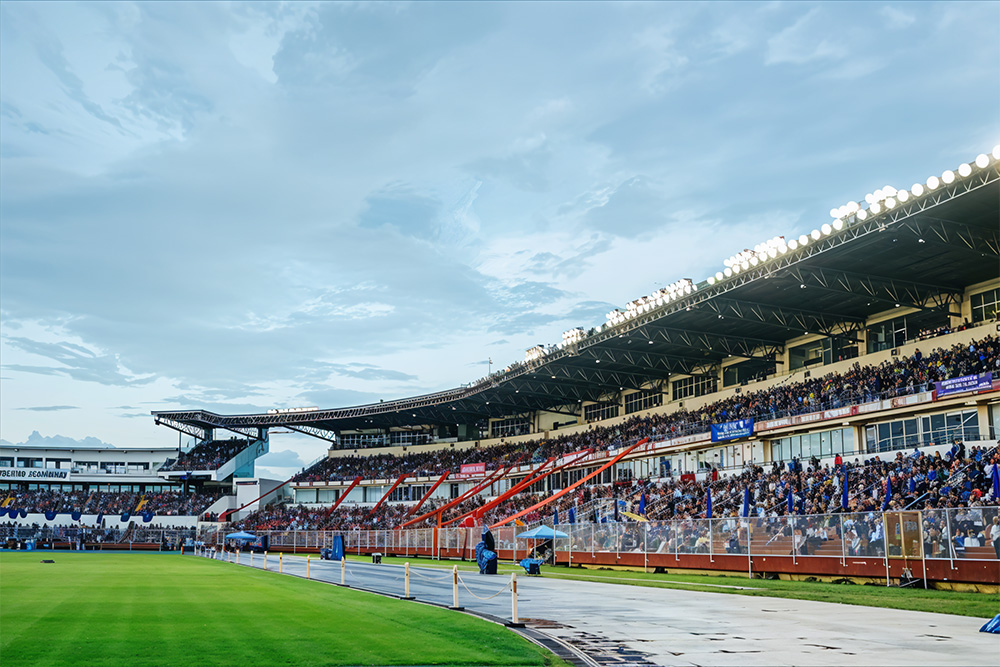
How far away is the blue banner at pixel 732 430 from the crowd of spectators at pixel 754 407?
0.73 meters

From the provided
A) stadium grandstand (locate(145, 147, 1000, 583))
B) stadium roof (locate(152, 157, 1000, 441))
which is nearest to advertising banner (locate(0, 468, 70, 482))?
stadium grandstand (locate(145, 147, 1000, 583))

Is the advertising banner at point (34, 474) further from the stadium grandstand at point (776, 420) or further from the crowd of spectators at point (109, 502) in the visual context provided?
the stadium grandstand at point (776, 420)

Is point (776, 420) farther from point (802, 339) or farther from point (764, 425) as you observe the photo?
point (802, 339)

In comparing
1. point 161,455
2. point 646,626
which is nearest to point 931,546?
point 646,626

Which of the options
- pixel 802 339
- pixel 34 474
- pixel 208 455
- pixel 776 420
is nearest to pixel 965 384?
pixel 776 420

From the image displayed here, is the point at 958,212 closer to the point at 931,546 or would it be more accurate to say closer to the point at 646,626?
the point at 931,546

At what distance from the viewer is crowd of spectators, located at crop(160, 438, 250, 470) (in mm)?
111250

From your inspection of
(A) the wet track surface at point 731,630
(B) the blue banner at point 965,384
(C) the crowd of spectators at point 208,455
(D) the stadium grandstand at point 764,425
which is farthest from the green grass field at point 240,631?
(C) the crowd of spectators at point 208,455

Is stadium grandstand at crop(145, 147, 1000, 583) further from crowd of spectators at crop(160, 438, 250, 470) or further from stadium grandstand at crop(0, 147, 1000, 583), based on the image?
crowd of spectators at crop(160, 438, 250, 470)

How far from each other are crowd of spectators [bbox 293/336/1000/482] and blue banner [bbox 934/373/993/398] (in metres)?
0.69

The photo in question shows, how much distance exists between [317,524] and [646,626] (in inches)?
3088

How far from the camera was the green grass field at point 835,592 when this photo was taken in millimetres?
20422

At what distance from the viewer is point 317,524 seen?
299ft

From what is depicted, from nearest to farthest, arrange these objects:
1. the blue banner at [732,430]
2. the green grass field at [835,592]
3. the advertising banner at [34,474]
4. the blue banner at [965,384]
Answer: the green grass field at [835,592]
the blue banner at [965,384]
the blue banner at [732,430]
the advertising banner at [34,474]
